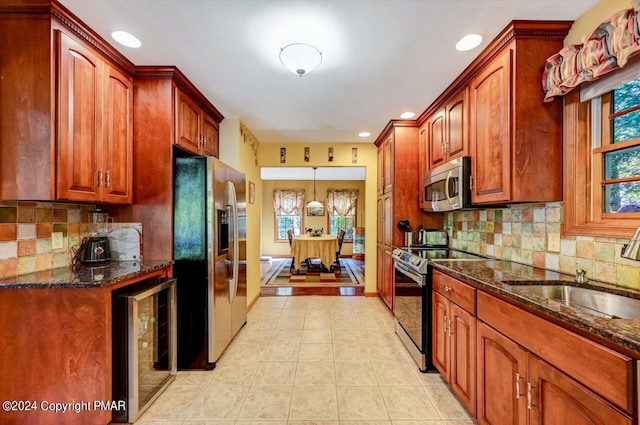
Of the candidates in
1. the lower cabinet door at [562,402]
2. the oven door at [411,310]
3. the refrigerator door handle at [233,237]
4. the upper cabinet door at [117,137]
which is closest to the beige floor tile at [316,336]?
the oven door at [411,310]

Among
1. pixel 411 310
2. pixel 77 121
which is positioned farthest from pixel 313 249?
pixel 77 121

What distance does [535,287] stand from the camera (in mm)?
1555

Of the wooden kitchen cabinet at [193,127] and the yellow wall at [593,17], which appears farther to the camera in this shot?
the wooden kitchen cabinet at [193,127]

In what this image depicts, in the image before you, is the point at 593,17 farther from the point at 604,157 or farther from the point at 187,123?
the point at 187,123

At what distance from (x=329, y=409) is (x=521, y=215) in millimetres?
1926

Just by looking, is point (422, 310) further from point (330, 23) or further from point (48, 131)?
point (48, 131)

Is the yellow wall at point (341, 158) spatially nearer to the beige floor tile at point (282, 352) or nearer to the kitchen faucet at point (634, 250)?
the beige floor tile at point (282, 352)

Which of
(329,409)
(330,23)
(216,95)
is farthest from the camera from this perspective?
(216,95)

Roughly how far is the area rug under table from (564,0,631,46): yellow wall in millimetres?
4343

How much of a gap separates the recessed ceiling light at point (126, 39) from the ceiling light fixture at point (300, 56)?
975 millimetres

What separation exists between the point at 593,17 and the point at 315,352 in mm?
3043

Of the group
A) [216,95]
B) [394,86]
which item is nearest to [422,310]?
[394,86]

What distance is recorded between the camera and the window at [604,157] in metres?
1.40

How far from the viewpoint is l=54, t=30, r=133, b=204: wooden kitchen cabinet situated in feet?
5.45
